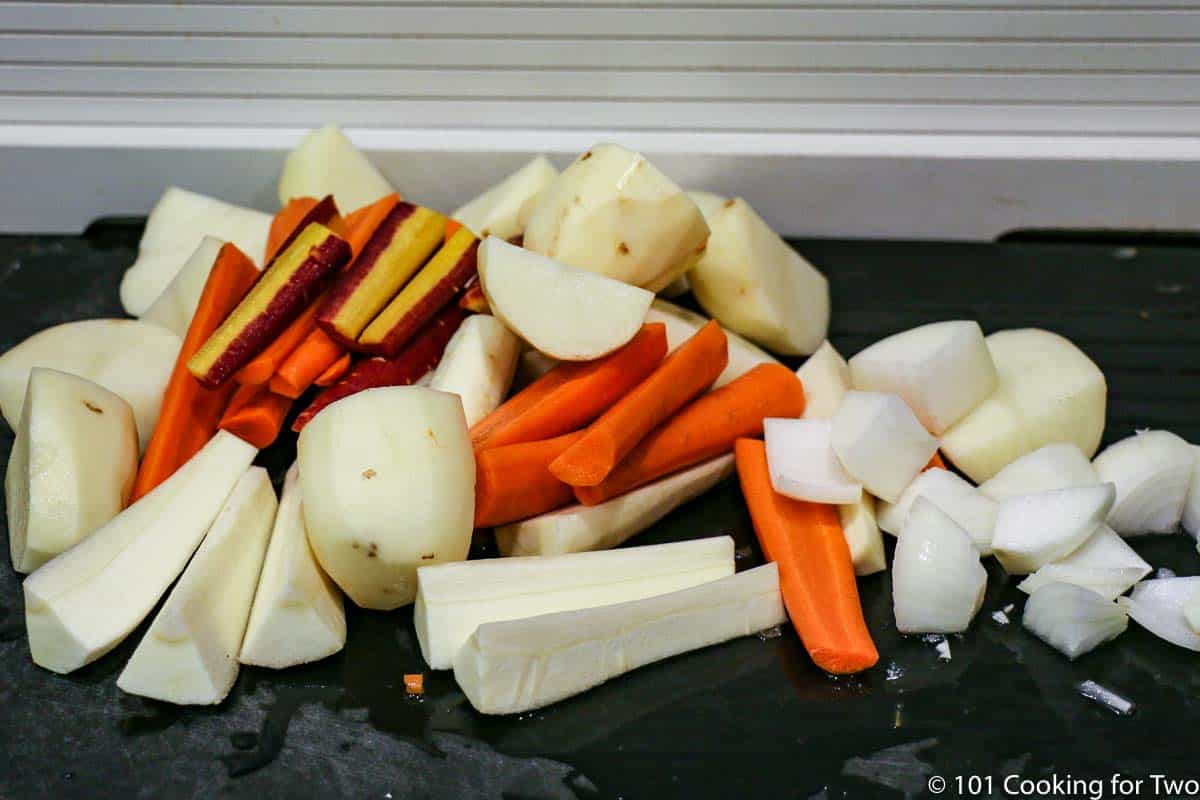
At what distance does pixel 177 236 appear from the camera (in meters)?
2.01

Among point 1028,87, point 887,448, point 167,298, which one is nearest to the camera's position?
point 887,448

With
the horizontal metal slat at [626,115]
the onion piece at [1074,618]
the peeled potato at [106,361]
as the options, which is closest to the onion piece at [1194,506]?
the onion piece at [1074,618]

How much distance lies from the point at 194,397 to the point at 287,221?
1.22 feet

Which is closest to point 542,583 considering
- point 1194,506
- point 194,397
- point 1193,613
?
point 194,397

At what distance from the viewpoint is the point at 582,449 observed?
1.51m

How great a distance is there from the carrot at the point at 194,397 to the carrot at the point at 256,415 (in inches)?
1.4

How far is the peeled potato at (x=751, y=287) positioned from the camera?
72.2 inches

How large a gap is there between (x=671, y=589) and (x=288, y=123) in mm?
1152

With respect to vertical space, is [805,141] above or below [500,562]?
above

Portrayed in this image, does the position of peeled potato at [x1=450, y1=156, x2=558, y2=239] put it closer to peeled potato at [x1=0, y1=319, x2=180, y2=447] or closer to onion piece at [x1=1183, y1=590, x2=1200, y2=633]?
peeled potato at [x1=0, y1=319, x2=180, y2=447]

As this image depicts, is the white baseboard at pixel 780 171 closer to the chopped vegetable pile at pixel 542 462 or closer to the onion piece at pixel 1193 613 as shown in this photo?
the chopped vegetable pile at pixel 542 462

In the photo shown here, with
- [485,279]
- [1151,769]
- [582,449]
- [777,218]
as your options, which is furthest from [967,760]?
[777,218]

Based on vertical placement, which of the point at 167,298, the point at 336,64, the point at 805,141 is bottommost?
the point at 167,298

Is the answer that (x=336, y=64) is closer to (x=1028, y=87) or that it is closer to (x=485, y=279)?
(x=485, y=279)
